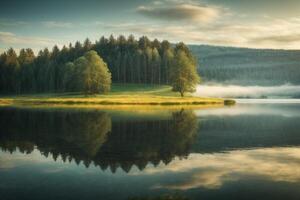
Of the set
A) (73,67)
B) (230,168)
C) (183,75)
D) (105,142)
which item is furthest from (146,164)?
(73,67)

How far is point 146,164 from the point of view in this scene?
76.3 feet

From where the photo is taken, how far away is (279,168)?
23016mm

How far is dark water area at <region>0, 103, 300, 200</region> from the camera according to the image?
17.4 metres

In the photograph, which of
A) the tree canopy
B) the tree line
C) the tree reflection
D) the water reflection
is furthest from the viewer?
the tree line

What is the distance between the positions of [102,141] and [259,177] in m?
16.0

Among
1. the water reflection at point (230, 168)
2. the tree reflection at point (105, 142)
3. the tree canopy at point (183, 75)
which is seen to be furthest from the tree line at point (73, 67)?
the water reflection at point (230, 168)

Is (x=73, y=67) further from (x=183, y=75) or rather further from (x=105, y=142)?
(x=105, y=142)

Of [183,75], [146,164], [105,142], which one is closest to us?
[146,164]

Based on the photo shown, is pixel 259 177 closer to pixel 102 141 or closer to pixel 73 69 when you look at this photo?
pixel 102 141

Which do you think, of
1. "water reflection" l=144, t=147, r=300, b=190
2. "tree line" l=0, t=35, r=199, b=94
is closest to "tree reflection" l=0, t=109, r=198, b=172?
"water reflection" l=144, t=147, r=300, b=190

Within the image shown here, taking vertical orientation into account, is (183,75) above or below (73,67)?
below

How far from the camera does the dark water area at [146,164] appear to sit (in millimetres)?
17438

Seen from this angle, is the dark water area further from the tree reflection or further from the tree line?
the tree line

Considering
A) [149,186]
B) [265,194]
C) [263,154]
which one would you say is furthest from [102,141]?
[265,194]
